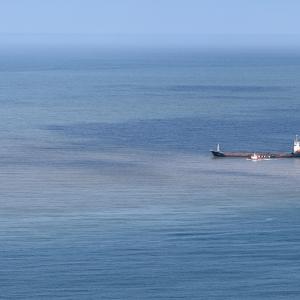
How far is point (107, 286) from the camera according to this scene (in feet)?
159

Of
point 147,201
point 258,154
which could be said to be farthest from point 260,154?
point 147,201

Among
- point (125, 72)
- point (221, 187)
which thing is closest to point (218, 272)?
point (221, 187)

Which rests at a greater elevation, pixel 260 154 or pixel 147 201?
pixel 260 154

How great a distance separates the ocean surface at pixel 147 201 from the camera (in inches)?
1937

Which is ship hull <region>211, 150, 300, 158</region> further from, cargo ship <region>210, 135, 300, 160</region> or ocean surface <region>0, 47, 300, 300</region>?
→ ocean surface <region>0, 47, 300, 300</region>

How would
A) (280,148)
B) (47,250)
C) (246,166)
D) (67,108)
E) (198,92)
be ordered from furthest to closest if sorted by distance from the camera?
(198,92) → (67,108) → (280,148) → (246,166) → (47,250)

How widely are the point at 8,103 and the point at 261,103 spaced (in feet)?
75.1

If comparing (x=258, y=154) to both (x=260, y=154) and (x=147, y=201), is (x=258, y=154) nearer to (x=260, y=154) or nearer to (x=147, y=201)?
(x=260, y=154)

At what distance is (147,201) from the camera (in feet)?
210

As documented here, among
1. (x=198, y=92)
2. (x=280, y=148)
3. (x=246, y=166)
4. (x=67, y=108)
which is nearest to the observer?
(x=246, y=166)

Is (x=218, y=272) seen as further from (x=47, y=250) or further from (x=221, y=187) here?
(x=221, y=187)

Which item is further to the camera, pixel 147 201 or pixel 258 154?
pixel 258 154

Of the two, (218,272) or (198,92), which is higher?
(198,92)

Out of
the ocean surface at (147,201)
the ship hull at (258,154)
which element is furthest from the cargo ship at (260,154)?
the ocean surface at (147,201)
